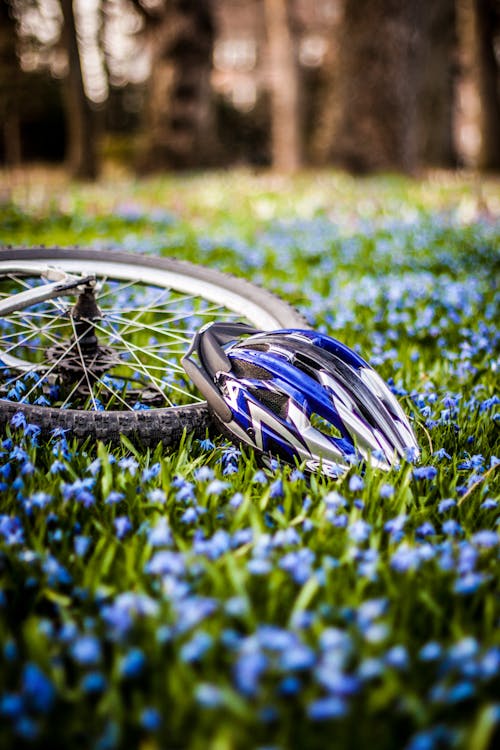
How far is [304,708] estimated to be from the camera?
109 centimetres

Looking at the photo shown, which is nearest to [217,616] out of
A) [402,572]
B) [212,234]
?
[402,572]

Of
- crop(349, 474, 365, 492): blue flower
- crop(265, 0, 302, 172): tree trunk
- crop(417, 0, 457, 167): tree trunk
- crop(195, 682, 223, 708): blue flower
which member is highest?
crop(417, 0, 457, 167): tree trunk

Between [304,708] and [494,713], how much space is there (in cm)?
32

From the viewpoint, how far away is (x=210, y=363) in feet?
7.49

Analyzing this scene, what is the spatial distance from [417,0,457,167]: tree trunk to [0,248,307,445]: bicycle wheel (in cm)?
2020

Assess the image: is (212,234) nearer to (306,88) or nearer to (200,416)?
(200,416)

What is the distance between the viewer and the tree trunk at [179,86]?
1499 cm

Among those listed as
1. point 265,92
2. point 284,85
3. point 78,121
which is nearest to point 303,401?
point 78,121

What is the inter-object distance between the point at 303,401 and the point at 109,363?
1.06 meters

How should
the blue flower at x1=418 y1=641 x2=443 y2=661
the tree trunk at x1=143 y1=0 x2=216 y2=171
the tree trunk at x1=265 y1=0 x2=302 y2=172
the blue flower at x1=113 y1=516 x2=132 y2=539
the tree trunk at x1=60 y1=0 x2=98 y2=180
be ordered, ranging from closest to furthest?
the blue flower at x1=418 y1=641 x2=443 y2=661 → the blue flower at x1=113 y1=516 x2=132 y2=539 → the tree trunk at x1=60 y1=0 x2=98 y2=180 → the tree trunk at x1=143 y1=0 x2=216 y2=171 → the tree trunk at x1=265 y1=0 x2=302 y2=172

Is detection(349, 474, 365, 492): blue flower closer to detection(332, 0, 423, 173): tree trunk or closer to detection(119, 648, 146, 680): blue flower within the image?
detection(119, 648, 146, 680): blue flower

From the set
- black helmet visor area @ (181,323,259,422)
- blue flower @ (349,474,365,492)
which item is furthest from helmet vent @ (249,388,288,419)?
blue flower @ (349,474,365,492)

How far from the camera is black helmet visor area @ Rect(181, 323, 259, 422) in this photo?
2209 millimetres

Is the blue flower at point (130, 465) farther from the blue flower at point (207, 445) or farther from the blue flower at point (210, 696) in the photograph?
the blue flower at point (210, 696)
